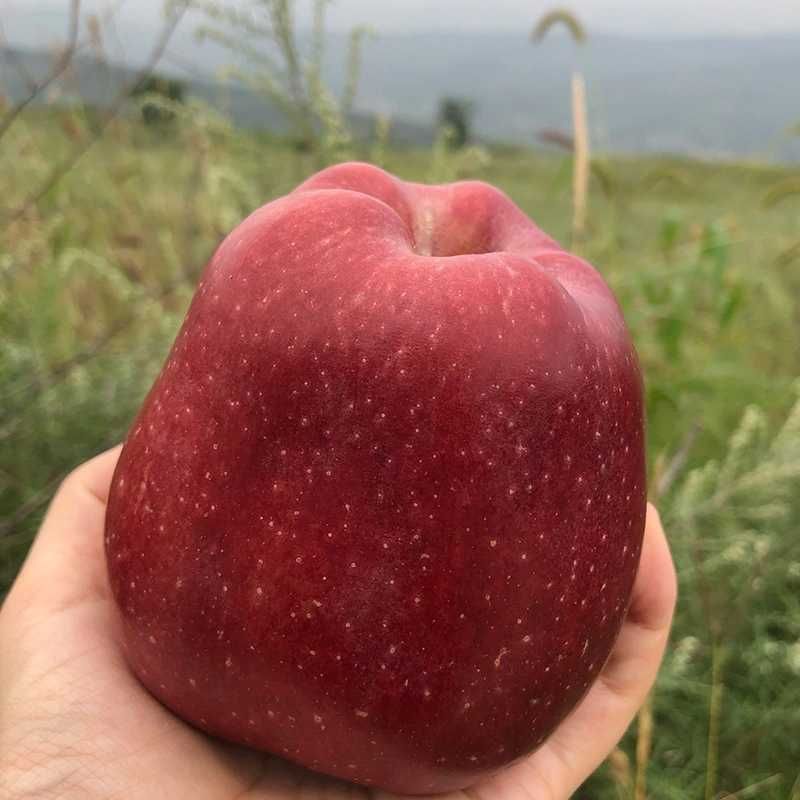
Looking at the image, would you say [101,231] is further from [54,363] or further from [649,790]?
[649,790]

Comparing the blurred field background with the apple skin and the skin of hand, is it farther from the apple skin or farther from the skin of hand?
the apple skin

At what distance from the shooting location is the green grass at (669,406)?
5.68ft

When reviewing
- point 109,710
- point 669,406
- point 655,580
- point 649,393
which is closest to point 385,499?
point 109,710

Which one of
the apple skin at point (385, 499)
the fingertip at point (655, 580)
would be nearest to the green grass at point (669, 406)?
the fingertip at point (655, 580)

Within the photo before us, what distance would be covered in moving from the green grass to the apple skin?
649 millimetres

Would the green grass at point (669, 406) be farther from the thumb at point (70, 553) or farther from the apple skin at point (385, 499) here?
the apple skin at point (385, 499)

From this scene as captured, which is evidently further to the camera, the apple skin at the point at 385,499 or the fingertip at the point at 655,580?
the fingertip at the point at 655,580

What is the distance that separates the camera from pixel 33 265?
2.32 metres

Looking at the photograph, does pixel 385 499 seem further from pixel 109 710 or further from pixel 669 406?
pixel 669 406

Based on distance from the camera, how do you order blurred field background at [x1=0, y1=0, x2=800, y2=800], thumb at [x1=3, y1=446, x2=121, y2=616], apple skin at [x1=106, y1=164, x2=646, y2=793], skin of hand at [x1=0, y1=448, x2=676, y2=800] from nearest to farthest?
apple skin at [x1=106, y1=164, x2=646, y2=793]
skin of hand at [x1=0, y1=448, x2=676, y2=800]
thumb at [x1=3, y1=446, x2=121, y2=616]
blurred field background at [x1=0, y1=0, x2=800, y2=800]

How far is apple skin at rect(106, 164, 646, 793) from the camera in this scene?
0.97 metres

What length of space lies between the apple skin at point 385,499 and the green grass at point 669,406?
0.65 metres

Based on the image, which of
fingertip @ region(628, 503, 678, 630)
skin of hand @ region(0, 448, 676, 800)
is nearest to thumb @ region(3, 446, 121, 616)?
skin of hand @ region(0, 448, 676, 800)

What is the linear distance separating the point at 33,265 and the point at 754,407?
1707 mm
